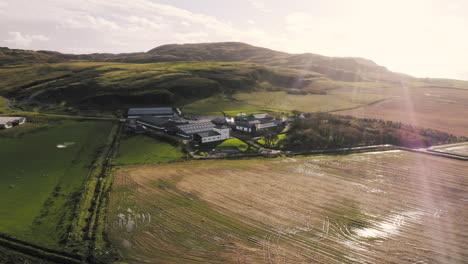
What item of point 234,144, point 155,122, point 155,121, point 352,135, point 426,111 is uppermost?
point 426,111

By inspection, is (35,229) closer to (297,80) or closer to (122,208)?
(122,208)

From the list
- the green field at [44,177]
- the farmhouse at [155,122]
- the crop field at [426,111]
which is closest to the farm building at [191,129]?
the farmhouse at [155,122]

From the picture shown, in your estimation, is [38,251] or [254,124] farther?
[254,124]

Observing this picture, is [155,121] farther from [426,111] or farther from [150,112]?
[426,111]

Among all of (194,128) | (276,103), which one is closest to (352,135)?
(194,128)

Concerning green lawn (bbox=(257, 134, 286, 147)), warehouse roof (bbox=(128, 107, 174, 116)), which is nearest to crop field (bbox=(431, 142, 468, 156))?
green lawn (bbox=(257, 134, 286, 147))

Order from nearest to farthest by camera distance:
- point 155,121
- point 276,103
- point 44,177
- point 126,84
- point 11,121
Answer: point 44,177
point 11,121
point 155,121
point 276,103
point 126,84

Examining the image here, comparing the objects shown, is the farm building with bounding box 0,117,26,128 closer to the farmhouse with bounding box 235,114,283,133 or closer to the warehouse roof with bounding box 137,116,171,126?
the warehouse roof with bounding box 137,116,171,126

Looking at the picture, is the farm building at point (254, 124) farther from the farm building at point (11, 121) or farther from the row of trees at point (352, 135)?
the farm building at point (11, 121)
